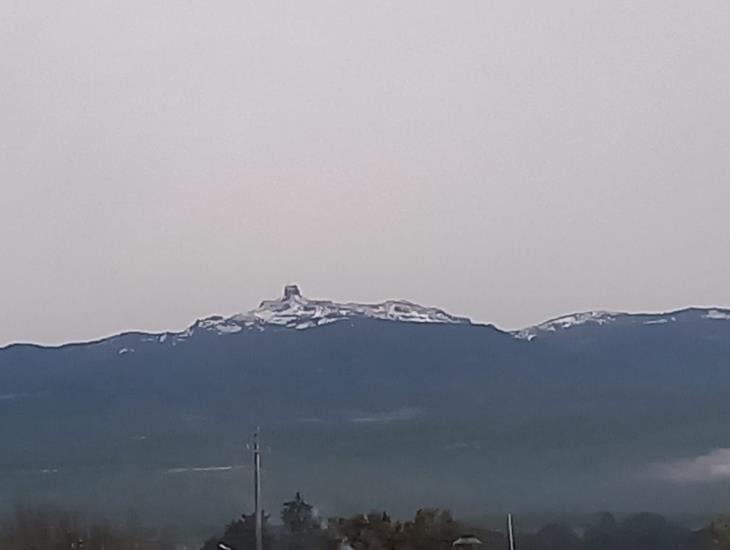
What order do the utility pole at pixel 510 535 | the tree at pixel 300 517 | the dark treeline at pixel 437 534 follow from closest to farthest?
the dark treeline at pixel 437 534, the utility pole at pixel 510 535, the tree at pixel 300 517

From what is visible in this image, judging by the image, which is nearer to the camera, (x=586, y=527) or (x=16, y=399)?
(x=586, y=527)

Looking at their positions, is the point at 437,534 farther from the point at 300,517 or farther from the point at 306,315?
the point at 306,315

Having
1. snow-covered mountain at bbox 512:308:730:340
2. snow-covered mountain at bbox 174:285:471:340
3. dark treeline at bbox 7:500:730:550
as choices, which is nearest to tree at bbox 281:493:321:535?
dark treeline at bbox 7:500:730:550

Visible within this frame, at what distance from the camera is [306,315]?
8.16 m

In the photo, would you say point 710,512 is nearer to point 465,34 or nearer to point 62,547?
point 465,34

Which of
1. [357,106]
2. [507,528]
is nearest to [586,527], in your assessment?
[507,528]

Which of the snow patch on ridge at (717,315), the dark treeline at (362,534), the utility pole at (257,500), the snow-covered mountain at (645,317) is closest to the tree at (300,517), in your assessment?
the dark treeline at (362,534)

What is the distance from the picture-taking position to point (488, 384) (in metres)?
8.12

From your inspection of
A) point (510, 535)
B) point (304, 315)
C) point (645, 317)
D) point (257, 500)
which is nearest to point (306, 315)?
point (304, 315)

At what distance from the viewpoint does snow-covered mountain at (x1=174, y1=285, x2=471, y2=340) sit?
8.06 metres

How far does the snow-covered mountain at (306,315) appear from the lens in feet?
26.5

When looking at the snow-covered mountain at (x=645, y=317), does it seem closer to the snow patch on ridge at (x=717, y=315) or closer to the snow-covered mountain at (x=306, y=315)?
the snow patch on ridge at (x=717, y=315)

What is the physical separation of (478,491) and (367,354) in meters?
1.07

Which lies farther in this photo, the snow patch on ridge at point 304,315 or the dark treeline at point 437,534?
the snow patch on ridge at point 304,315
